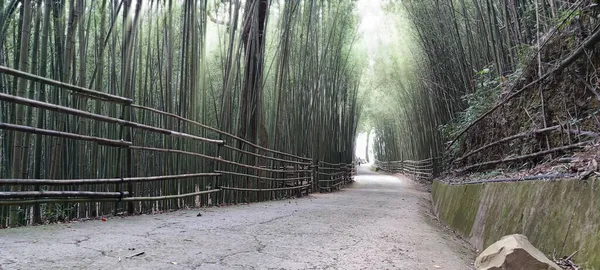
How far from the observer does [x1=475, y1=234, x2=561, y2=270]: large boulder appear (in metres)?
1.43

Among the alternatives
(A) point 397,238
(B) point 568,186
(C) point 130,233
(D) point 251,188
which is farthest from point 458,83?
(C) point 130,233

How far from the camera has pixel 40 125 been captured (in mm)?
2408

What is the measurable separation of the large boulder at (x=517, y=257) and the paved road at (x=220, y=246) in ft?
1.06

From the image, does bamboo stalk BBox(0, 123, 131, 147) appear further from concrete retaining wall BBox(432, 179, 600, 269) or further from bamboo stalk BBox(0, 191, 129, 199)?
concrete retaining wall BBox(432, 179, 600, 269)

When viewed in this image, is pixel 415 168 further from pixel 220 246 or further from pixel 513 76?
pixel 220 246

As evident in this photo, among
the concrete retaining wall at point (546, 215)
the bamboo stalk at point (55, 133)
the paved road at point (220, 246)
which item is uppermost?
the bamboo stalk at point (55, 133)

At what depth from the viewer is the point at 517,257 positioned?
4.81ft

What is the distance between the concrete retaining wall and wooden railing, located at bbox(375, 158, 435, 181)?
694 centimetres

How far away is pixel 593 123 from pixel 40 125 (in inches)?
120

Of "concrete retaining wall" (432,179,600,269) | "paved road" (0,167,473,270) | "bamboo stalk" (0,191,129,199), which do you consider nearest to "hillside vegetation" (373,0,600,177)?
"concrete retaining wall" (432,179,600,269)

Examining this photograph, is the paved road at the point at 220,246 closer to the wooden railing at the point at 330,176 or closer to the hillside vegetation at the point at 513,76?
the hillside vegetation at the point at 513,76

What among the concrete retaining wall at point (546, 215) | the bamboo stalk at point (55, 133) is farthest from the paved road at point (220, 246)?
the bamboo stalk at point (55, 133)

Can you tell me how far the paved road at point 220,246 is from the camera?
1.56 metres

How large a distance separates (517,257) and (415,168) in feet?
39.1
